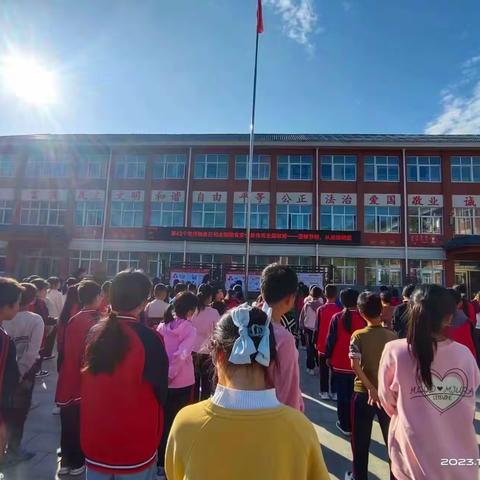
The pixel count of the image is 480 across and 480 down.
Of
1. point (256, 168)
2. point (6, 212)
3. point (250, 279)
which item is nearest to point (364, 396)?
point (250, 279)

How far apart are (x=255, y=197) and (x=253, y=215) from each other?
1175 mm

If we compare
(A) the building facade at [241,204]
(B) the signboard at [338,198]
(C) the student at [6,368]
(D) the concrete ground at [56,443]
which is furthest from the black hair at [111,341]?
(B) the signboard at [338,198]

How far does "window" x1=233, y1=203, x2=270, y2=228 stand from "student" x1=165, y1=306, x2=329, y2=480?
66.2 feet

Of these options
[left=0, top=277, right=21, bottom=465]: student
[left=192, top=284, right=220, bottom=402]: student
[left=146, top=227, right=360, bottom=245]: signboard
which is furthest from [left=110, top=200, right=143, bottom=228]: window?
[left=0, top=277, right=21, bottom=465]: student

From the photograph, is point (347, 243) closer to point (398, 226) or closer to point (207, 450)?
point (398, 226)

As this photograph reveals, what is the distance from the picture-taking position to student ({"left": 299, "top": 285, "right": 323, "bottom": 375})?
679 cm

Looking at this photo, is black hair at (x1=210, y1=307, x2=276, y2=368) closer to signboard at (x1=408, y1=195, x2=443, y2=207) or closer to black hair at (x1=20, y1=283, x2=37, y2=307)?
black hair at (x1=20, y1=283, x2=37, y2=307)

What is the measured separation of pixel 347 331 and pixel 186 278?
1117 centimetres

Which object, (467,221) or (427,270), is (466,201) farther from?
(427,270)

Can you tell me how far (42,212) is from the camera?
75.4ft

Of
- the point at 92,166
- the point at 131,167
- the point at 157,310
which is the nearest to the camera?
the point at 157,310

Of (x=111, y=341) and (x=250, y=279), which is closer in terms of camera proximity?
(x=111, y=341)

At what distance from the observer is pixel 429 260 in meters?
20.0

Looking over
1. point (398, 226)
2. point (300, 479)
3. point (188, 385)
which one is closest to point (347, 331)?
point (188, 385)
